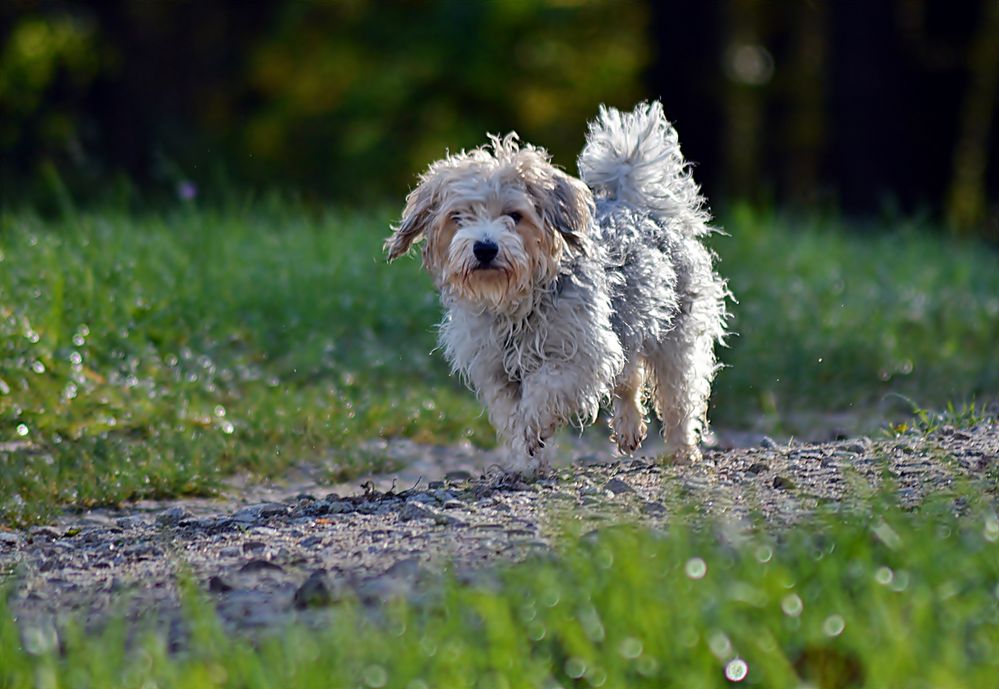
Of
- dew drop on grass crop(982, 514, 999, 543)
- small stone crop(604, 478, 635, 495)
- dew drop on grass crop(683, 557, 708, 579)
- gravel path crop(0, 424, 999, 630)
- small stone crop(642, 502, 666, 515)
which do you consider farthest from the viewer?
small stone crop(604, 478, 635, 495)

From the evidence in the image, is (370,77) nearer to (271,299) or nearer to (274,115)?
(274,115)

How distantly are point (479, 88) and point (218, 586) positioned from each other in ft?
64.7

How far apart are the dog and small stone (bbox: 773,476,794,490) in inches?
37.9

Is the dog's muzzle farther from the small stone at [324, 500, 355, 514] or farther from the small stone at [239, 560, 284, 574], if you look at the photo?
the small stone at [239, 560, 284, 574]

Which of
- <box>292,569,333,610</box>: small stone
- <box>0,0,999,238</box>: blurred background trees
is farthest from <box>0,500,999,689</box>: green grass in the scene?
<box>0,0,999,238</box>: blurred background trees

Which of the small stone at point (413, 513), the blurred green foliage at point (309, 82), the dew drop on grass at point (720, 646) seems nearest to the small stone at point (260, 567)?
the small stone at point (413, 513)

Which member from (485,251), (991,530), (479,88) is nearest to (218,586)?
(485,251)

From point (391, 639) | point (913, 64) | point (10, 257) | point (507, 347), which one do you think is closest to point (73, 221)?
point (10, 257)

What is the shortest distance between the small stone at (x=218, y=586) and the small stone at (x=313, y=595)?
0.95ft

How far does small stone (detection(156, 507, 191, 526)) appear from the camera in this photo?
22.0 ft

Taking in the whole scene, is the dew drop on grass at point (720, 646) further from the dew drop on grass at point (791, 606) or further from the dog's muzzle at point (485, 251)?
the dog's muzzle at point (485, 251)

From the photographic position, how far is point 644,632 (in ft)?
14.0

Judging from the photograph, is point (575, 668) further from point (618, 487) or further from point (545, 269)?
point (545, 269)

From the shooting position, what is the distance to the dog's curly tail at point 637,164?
25.4 ft
